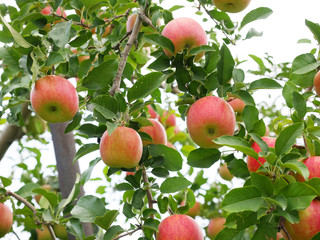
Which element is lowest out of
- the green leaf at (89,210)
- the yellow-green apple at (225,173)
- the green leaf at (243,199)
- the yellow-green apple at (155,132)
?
the yellow-green apple at (225,173)

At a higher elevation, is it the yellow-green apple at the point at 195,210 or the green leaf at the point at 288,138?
the green leaf at the point at 288,138

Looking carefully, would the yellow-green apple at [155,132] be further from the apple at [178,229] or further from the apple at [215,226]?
the apple at [215,226]

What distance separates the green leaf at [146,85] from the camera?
1253 millimetres

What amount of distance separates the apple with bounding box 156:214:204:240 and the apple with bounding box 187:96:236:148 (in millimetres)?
248

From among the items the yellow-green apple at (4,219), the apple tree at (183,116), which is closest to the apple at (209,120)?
the apple tree at (183,116)

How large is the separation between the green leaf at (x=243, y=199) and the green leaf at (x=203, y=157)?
1.05 ft

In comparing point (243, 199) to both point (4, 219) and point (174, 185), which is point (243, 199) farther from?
point (4, 219)

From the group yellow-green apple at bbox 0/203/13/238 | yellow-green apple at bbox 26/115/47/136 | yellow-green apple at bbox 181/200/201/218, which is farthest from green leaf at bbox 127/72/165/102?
yellow-green apple at bbox 26/115/47/136

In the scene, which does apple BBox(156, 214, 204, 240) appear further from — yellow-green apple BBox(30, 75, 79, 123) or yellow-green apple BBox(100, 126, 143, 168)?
yellow-green apple BBox(30, 75, 79, 123)

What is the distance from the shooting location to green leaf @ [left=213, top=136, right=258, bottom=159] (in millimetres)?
973

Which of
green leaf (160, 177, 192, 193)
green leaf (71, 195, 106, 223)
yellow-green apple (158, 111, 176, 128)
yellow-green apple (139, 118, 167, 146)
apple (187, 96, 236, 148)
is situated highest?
apple (187, 96, 236, 148)

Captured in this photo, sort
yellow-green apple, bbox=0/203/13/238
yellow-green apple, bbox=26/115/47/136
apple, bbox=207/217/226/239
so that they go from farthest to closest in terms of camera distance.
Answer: yellow-green apple, bbox=26/115/47/136 < apple, bbox=207/217/226/239 < yellow-green apple, bbox=0/203/13/238

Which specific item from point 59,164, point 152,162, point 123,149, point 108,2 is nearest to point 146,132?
point 152,162

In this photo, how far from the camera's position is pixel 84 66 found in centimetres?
150
